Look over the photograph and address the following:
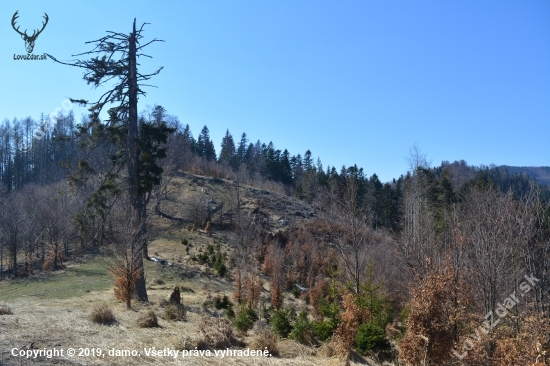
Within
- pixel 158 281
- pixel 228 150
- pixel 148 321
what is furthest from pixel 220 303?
pixel 228 150

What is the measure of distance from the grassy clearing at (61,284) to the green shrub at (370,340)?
1140 cm

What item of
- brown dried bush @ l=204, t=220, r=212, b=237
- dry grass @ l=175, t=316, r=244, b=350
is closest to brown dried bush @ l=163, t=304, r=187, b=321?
dry grass @ l=175, t=316, r=244, b=350

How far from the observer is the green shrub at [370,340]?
1161cm

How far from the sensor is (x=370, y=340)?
11641 mm

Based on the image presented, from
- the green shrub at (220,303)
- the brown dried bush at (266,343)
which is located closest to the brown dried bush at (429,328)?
the brown dried bush at (266,343)

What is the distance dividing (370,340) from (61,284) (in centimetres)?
1671

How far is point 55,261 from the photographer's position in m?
27.2

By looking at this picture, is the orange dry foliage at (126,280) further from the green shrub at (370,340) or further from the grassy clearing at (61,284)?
the green shrub at (370,340)

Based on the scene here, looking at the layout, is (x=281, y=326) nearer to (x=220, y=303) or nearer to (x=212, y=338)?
(x=212, y=338)

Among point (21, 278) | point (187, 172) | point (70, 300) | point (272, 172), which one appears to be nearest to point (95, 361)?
point (70, 300)

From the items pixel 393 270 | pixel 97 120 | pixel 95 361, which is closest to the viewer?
pixel 95 361

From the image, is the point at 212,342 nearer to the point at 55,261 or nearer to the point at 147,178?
the point at 147,178

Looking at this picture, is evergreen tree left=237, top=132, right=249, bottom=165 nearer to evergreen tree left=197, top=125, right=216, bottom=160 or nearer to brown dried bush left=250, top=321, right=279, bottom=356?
evergreen tree left=197, top=125, right=216, bottom=160

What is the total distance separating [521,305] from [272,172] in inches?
2521
